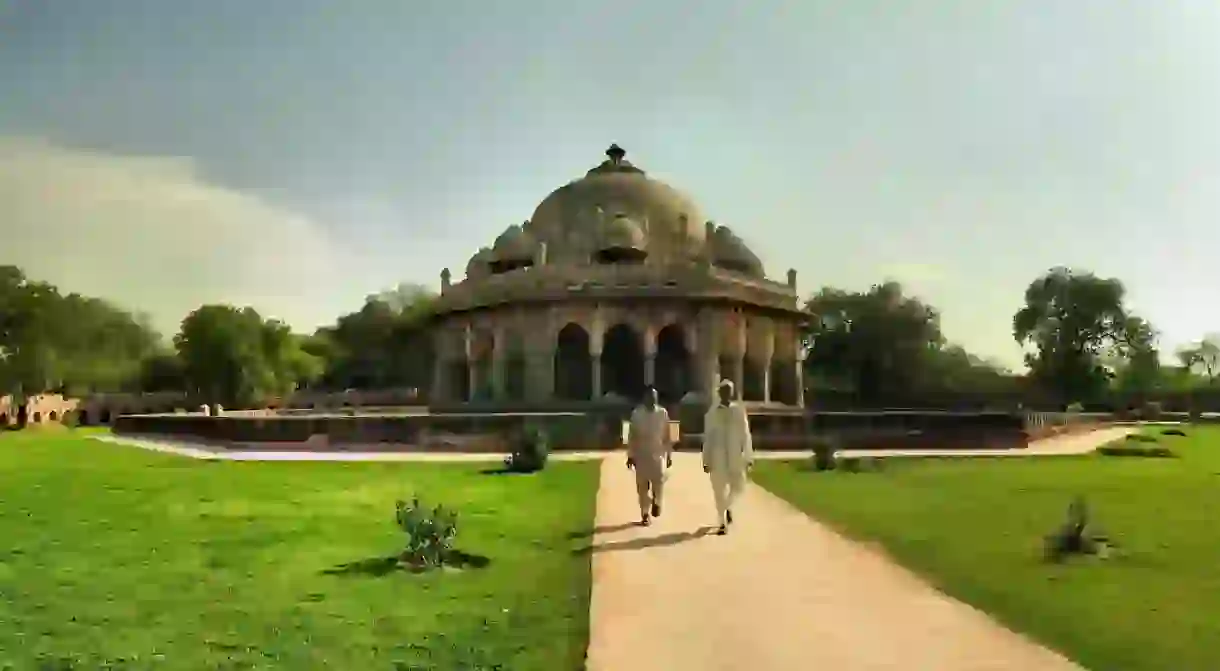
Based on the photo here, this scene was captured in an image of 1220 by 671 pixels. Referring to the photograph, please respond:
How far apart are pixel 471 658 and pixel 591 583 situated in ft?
7.12

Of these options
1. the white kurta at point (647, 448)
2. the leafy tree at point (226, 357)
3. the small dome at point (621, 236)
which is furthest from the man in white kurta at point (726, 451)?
the leafy tree at point (226, 357)

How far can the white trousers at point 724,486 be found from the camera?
10758mm

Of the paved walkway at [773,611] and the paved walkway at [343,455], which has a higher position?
the paved walkway at [343,455]

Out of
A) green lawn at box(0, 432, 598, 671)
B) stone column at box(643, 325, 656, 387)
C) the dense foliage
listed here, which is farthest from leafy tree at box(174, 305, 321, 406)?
green lawn at box(0, 432, 598, 671)

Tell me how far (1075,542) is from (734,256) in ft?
128

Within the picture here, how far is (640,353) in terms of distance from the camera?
4206cm

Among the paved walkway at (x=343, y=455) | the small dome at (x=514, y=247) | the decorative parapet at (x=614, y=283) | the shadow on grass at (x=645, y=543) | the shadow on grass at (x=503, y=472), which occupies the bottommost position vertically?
→ the shadow on grass at (x=645, y=543)

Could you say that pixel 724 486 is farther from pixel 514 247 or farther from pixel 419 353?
pixel 419 353

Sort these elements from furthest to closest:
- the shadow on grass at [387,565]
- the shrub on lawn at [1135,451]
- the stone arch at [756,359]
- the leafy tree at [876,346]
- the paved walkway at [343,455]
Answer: the leafy tree at [876,346] → the stone arch at [756,359] → the shrub on lawn at [1135,451] → the paved walkway at [343,455] → the shadow on grass at [387,565]

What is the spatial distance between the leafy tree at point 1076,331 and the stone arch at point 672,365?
3379 cm

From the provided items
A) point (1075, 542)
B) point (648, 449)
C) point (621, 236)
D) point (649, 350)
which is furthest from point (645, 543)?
point (621, 236)

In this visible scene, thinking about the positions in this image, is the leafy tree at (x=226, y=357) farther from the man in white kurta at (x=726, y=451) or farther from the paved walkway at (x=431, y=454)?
the man in white kurta at (x=726, y=451)

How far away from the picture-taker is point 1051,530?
36.2ft

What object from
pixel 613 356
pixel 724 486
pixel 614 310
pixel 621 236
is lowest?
pixel 724 486
